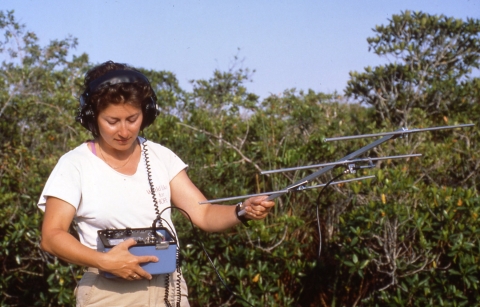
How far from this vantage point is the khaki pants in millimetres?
2797

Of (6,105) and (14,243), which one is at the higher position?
(6,105)

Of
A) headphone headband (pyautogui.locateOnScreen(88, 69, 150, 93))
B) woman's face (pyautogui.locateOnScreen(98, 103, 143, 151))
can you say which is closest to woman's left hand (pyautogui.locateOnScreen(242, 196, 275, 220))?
woman's face (pyautogui.locateOnScreen(98, 103, 143, 151))

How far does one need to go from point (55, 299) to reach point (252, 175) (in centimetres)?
210

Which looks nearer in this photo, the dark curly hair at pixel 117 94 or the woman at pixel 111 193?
the woman at pixel 111 193

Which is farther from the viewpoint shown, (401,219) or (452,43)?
(452,43)

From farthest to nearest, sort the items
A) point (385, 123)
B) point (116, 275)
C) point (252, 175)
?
point (385, 123) → point (252, 175) → point (116, 275)

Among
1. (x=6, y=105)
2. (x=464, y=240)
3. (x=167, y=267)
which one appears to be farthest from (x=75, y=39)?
(x=167, y=267)

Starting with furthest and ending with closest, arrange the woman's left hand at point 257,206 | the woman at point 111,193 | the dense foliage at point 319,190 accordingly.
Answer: the dense foliage at point 319,190 → the woman's left hand at point 257,206 → the woman at point 111,193

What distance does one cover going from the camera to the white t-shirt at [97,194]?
2725 mm

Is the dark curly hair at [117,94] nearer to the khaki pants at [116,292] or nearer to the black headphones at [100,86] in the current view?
the black headphones at [100,86]

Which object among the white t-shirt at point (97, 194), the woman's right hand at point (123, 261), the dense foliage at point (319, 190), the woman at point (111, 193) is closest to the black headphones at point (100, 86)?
the woman at point (111, 193)

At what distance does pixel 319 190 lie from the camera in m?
5.73

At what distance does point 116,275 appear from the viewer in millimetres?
2580

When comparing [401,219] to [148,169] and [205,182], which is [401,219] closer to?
[205,182]
